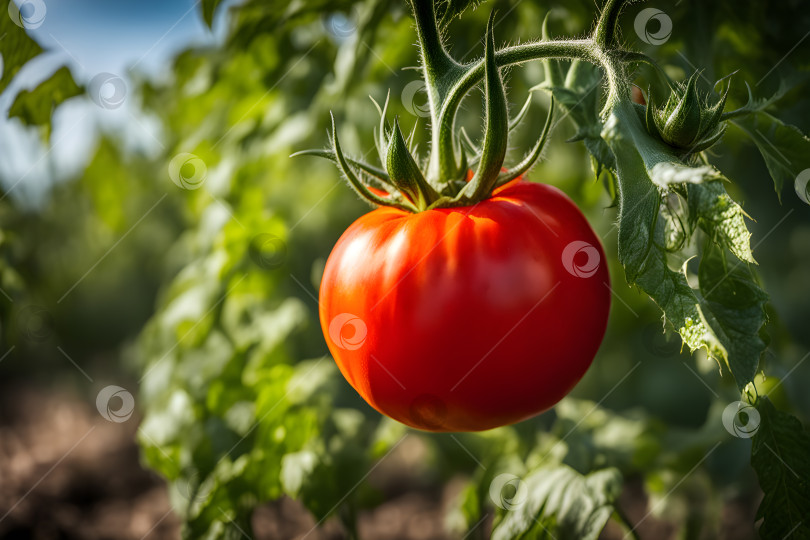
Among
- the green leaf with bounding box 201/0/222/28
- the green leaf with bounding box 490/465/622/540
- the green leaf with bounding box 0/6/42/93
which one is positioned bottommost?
the green leaf with bounding box 490/465/622/540

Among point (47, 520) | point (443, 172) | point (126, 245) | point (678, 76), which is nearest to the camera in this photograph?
point (443, 172)

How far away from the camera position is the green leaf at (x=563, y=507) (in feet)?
2.95

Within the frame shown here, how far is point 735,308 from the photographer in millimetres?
544

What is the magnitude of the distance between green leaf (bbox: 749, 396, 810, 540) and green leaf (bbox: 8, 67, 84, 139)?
3.00 feet

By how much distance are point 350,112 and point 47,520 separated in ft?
4.30

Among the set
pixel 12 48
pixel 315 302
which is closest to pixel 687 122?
pixel 12 48

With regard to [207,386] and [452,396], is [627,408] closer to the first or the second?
[207,386]

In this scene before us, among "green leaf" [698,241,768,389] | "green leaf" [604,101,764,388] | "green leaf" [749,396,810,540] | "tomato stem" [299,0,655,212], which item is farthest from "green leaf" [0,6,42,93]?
"green leaf" [749,396,810,540]

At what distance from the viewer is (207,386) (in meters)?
1.21

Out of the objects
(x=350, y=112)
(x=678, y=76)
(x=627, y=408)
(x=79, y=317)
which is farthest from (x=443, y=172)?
(x=79, y=317)

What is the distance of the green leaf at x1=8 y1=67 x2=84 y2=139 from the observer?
2.87 feet

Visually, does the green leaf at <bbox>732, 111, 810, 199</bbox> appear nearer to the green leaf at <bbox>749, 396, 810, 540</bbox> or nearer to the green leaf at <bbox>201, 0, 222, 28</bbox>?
the green leaf at <bbox>749, 396, 810, 540</bbox>

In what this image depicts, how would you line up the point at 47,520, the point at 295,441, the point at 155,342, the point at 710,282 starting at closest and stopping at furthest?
the point at 710,282, the point at 295,441, the point at 155,342, the point at 47,520

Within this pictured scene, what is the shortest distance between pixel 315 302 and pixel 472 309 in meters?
1.17
